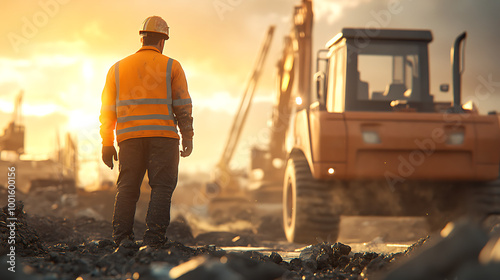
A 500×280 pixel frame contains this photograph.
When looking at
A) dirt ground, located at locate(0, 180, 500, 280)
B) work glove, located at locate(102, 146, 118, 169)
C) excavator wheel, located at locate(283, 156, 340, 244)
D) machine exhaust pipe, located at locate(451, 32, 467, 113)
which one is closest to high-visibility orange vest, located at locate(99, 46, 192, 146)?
work glove, located at locate(102, 146, 118, 169)

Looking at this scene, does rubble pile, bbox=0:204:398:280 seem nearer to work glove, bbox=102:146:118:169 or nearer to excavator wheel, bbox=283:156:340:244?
work glove, bbox=102:146:118:169

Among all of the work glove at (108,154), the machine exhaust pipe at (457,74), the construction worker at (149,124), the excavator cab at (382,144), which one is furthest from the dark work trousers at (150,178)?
the machine exhaust pipe at (457,74)

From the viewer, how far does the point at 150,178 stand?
15.8 feet

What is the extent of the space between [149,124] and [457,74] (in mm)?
4128

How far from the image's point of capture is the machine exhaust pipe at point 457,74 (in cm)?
670

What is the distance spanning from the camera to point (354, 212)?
6.96 meters

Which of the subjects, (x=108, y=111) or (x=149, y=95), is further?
(x=108, y=111)

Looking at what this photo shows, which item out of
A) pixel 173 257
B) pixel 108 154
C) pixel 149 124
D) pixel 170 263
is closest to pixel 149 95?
pixel 149 124

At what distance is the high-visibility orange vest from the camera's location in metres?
4.77

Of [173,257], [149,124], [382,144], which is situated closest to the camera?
[173,257]

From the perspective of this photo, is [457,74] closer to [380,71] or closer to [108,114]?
[380,71]

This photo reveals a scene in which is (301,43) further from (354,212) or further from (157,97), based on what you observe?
(157,97)

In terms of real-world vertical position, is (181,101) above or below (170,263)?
above

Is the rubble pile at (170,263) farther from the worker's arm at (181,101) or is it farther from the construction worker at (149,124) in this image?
the worker's arm at (181,101)
